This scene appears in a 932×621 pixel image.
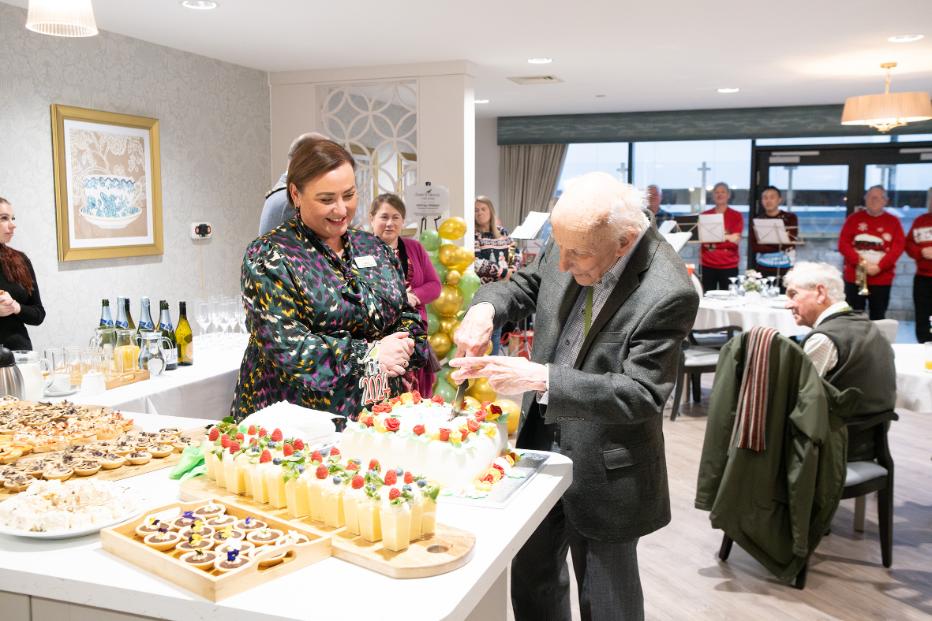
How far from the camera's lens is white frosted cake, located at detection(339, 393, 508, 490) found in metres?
1.72

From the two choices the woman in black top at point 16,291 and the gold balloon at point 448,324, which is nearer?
the woman in black top at point 16,291

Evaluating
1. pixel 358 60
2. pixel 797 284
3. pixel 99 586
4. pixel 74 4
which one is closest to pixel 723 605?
pixel 797 284

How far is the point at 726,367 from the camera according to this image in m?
3.31

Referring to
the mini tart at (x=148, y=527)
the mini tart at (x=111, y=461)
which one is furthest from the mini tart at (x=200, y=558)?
the mini tart at (x=111, y=461)

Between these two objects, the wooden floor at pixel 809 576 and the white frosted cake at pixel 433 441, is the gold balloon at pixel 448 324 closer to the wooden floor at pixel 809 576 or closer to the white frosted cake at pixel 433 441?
the wooden floor at pixel 809 576

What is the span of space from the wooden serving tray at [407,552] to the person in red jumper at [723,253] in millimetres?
7846

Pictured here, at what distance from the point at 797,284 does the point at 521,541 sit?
8.43 feet

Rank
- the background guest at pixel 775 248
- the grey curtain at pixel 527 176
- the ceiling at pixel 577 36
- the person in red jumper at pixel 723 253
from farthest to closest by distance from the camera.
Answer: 1. the grey curtain at pixel 527 176
2. the person in red jumper at pixel 723 253
3. the background guest at pixel 775 248
4. the ceiling at pixel 577 36

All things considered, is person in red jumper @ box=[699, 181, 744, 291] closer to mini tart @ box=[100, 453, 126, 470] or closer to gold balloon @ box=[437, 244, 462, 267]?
gold balloon @ box=[437, 244, 462, 267]

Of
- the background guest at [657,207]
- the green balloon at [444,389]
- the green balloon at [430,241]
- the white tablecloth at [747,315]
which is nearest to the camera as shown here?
the green balloon at [444,389]

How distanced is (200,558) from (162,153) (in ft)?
16.6

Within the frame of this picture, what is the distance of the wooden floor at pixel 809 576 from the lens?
3.13 meters

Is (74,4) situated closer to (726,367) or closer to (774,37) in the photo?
(726,367)

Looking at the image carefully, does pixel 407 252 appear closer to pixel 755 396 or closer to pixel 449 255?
pixel 449 255
